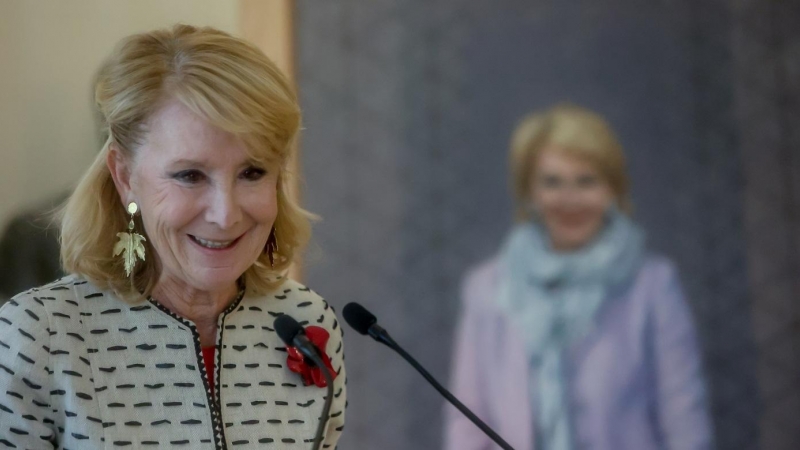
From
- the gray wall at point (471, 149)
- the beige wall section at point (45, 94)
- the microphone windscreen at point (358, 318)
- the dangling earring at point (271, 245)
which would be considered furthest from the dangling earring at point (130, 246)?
the gray wall at point (471, 149)

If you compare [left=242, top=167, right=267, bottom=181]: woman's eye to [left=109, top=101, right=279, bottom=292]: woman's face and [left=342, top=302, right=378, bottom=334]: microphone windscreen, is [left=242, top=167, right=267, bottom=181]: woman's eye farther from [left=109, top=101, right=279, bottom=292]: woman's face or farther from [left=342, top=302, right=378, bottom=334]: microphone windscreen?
[left=342, top=302, right=378, bottom=334]: microphone windscreen

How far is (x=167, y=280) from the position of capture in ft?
5.55

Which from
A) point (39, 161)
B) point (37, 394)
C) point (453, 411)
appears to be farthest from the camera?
point (453, 411)

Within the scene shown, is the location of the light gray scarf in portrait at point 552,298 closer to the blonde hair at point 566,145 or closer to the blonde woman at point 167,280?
the blonde hair at point 566,145

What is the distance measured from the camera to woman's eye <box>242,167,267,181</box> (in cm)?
163

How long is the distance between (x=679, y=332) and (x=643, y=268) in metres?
0.25

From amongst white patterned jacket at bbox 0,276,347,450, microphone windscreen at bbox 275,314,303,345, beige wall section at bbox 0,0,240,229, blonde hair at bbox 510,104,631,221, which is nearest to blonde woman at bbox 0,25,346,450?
white patterned jacket at bbox 0,276,347,450

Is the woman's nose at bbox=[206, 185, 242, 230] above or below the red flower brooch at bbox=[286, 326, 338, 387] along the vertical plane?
above

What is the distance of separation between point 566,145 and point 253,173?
76.6 inches

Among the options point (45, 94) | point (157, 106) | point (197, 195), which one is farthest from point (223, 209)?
point (45, 94)

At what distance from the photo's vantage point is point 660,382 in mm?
3361

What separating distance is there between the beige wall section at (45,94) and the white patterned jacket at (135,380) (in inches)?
53.2

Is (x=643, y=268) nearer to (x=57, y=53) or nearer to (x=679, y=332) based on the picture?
(x=679, y=332)

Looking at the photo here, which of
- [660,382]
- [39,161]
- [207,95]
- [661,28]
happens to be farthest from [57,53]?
[660,382]
